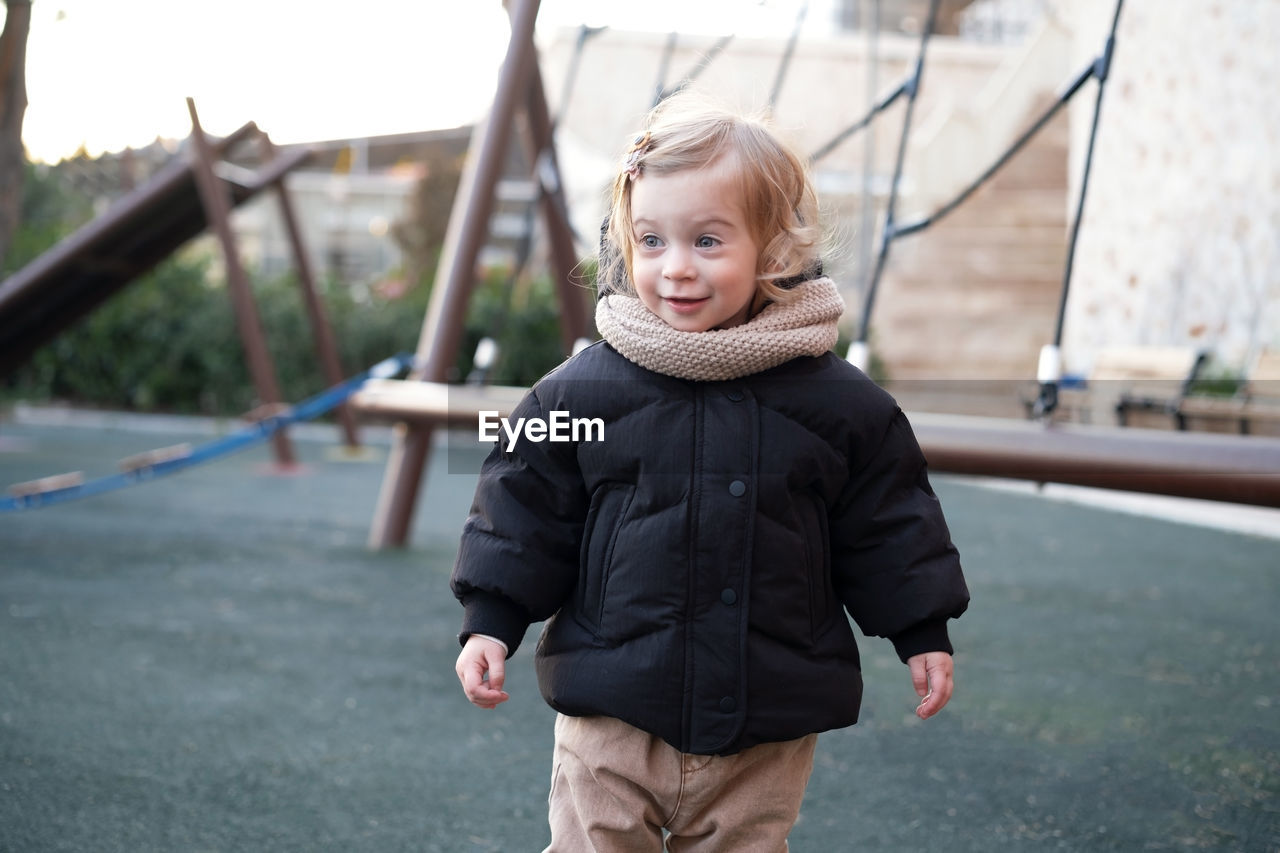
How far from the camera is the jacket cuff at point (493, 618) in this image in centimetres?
122

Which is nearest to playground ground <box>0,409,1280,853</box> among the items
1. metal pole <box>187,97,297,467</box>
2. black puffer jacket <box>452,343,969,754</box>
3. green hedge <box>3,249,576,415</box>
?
black puffer jacket <box>452,343,969,754</box>

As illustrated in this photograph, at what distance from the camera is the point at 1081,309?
772 centimetres

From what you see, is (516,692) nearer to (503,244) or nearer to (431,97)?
(431,97)

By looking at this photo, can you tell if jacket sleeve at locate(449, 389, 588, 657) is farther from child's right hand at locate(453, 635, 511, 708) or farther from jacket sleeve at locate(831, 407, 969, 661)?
jacket sleeve at locate(831, 407, 969, 661)

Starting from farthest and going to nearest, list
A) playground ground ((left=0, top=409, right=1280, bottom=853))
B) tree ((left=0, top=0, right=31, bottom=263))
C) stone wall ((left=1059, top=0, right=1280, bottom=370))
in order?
tree ((left=0, top=0, right=31, bottom=263)) < stone wall ((left=1059, top=0, right=1280, bottom=370)) < playground ground ((left=0, top=409, right=1280, bottom=853))

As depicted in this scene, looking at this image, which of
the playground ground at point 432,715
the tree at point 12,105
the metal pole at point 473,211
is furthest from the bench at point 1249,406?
the tree at point 12,105

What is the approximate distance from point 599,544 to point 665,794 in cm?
25

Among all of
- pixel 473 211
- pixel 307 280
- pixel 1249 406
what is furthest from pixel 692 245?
pixel 307 280

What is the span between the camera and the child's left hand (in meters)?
1.21

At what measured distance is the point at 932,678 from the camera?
3.98 feet

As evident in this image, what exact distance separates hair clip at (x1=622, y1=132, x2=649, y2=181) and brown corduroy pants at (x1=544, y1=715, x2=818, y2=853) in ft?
1.76

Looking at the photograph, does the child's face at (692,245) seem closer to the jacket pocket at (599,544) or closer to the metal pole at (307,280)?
the jacket pocket at (599,544)

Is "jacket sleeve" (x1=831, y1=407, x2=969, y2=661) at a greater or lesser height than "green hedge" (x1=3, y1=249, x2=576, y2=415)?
greater

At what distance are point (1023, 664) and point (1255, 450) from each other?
40.8 inches
